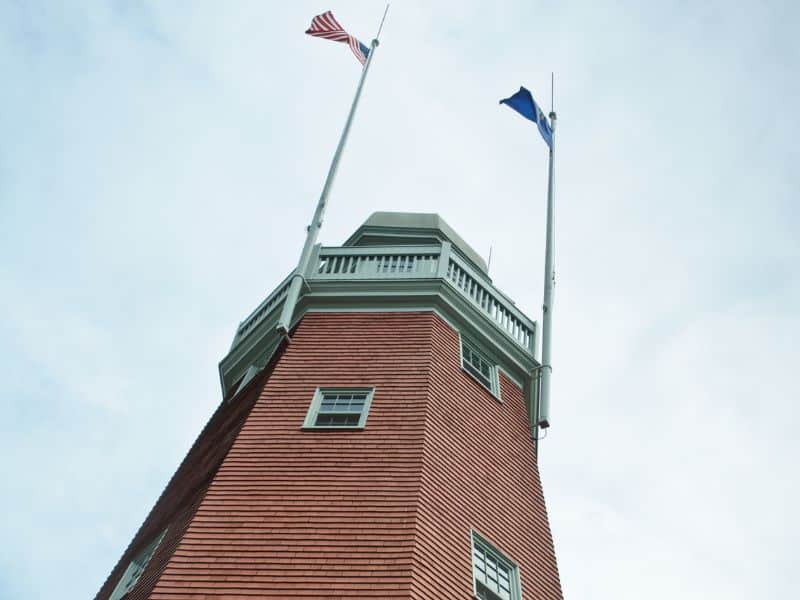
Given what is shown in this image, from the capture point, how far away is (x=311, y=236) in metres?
24.2

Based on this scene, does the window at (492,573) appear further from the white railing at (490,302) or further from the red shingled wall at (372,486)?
the white railing at (490,302)

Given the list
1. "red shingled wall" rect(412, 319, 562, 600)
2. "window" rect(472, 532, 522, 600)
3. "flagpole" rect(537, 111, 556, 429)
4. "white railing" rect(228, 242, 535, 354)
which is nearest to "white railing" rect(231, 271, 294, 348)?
"white railing" rect(228, 242, 535, 354)

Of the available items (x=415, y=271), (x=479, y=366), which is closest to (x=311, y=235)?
(x=415, y=271)

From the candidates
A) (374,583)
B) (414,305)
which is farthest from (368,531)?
(414,305)

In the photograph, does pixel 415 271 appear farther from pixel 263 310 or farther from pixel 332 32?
pixel 332 32

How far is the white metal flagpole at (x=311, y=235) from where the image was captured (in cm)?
2148

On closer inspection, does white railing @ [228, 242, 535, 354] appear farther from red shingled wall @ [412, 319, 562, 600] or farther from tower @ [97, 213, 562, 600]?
red shingled wall @ [412, 319, 562, 600]

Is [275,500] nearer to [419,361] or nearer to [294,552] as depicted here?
[294,552]

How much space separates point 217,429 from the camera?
22.3 m

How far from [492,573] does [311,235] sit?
34.7ft

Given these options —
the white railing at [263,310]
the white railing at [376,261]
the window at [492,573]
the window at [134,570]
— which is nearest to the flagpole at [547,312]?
the white railing at [376,261]

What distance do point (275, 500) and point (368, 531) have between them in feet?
6.45

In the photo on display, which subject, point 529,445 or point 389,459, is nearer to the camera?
point 389,459

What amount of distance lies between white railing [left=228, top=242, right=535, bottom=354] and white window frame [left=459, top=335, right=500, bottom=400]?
3.03ft
